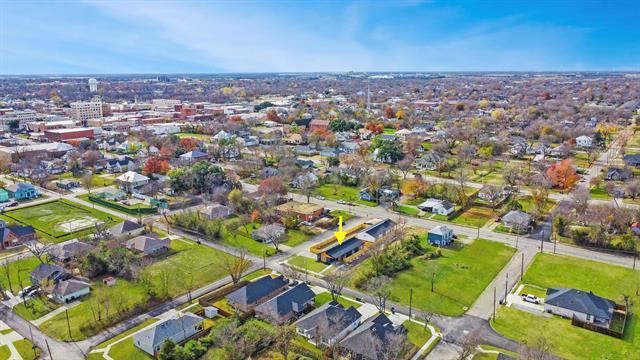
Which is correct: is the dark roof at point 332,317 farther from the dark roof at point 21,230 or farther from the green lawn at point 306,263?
the dark roof at point 21,230

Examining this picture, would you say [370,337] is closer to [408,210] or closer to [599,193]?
[408,210]

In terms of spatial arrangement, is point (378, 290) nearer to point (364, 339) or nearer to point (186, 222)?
point (364, 339)

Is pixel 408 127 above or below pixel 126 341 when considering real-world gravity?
above

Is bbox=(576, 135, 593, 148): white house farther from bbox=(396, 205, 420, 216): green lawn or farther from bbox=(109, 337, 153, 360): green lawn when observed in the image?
bbox=(109, 337, 153, 360): green lawn

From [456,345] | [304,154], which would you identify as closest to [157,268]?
[456,345]

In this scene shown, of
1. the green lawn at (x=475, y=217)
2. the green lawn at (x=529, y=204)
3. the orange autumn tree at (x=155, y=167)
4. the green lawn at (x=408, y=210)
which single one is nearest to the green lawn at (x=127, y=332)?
the green lawn at (x=408, y=210)

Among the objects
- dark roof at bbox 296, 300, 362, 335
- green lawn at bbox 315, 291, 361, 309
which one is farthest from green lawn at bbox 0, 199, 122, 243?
dark roof at bbox 296, 300, 362, 335
